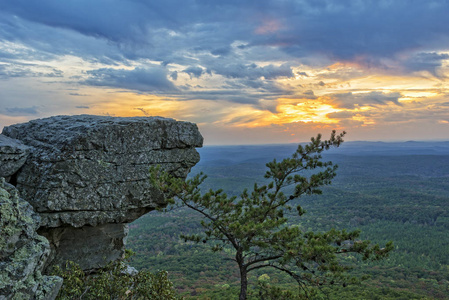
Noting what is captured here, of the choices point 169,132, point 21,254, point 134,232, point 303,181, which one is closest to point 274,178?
point 303,181

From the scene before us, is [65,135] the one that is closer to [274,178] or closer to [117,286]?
[117,286]

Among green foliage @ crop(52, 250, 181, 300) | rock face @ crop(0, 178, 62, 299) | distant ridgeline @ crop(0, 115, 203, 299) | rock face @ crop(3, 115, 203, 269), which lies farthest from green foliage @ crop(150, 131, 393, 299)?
rock face @ crop(0, 178, 62, 299)

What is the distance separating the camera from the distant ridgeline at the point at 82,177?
8.96 metres

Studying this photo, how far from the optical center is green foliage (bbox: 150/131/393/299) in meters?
9.69

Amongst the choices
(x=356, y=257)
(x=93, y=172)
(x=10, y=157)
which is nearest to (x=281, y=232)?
(x=93, y=172)

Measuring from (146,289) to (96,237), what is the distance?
10.4 feet

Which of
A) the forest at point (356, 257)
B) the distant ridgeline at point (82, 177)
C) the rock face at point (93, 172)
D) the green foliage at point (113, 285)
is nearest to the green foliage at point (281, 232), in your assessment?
the rock face at point (93, 172)

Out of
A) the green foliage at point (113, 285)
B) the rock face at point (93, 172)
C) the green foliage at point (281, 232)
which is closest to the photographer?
the green foliage at point (113, 285)

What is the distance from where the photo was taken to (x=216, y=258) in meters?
86.3

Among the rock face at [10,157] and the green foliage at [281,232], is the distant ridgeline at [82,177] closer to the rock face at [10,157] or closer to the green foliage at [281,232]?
the rock face at [10,157]

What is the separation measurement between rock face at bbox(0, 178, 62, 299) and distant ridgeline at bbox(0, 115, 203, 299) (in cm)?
3

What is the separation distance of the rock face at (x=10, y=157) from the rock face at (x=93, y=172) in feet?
0.81

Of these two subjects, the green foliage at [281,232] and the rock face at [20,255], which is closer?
the rock face at [20,255]

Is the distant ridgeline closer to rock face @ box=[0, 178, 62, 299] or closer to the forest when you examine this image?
rock face @ box=[0, 178, 62, 299]
